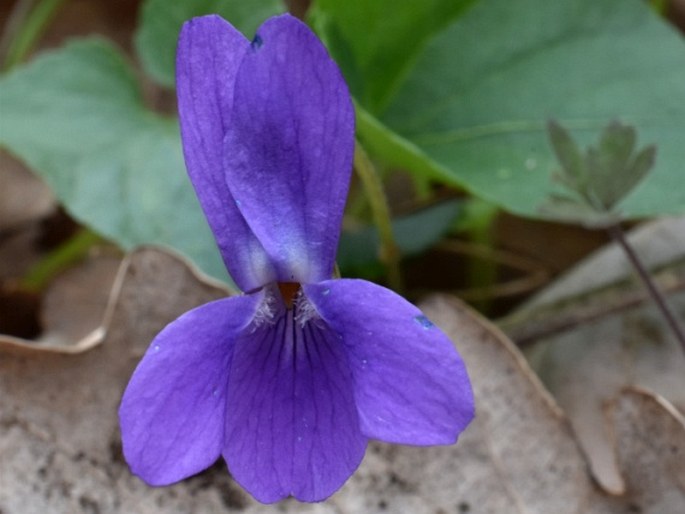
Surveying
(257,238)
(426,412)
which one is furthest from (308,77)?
(426,412)

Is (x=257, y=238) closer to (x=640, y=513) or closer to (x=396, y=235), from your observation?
(x=640, y=513)

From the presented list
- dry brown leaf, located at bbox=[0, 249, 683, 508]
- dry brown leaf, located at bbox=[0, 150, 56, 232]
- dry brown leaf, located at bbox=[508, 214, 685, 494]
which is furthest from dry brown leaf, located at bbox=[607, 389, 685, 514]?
dry brown leaf, located at bbox=[0, 150, 56, 232]

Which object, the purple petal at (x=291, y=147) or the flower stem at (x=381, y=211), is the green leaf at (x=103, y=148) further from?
the purple petal at (x=291, y=147)

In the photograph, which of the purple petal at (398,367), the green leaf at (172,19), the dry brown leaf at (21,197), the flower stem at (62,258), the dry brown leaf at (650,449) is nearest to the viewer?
the purple petal at (398,367)

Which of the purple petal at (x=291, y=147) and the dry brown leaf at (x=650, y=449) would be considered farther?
the dry brown leaf at (x=650, y=449)

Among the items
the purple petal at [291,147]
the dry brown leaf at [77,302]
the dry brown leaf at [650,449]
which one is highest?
the purple petal at [291,147]

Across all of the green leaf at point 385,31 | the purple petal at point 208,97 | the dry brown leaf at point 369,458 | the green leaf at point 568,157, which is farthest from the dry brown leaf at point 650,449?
the green leaf at point 385,31

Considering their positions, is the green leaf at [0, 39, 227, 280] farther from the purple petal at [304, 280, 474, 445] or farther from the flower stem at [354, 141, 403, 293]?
the purple petal at [304, 280, 474, 445]

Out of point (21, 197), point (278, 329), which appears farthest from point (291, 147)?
point (21, 197)

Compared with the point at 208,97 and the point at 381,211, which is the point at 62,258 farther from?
the point at 208,97

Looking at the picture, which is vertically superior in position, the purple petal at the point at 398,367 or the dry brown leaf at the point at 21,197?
the purple petal at the point at 398,367
